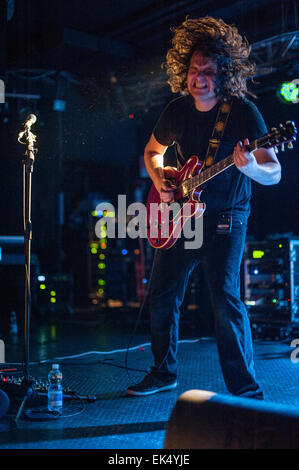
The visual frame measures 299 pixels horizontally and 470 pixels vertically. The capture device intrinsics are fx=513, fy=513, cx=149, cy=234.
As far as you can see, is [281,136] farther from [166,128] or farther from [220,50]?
[166,128]

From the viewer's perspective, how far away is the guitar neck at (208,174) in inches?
106

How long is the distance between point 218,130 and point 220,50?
0.48 meters

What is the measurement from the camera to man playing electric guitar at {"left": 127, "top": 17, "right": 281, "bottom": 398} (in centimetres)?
274

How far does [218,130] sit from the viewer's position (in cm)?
288

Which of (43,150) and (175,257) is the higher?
(43,150)

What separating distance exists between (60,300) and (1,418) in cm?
622

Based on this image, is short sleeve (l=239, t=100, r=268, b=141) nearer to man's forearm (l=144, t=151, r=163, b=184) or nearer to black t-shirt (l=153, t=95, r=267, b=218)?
black t-shirt (l=153, t=95, r=267, b=218)

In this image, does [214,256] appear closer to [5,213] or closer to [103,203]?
[5,213]

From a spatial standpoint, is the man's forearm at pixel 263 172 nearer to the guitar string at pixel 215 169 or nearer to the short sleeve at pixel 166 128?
the guitar string at pixel 215 169

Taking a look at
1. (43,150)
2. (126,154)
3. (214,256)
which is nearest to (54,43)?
(43,150)

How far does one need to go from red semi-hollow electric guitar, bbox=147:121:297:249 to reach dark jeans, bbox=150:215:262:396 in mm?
90

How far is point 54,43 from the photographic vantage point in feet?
26.3

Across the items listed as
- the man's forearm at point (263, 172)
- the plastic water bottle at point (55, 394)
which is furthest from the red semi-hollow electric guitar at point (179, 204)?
the plastic water bottle at point (55, 394)

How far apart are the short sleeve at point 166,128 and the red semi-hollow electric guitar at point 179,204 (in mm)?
205
